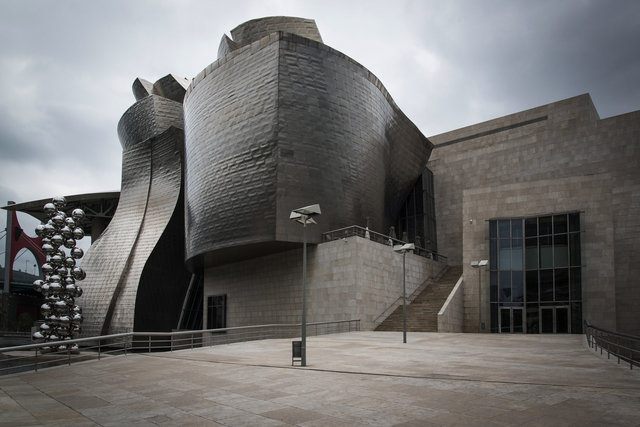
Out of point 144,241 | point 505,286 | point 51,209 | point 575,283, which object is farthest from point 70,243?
point 575,283

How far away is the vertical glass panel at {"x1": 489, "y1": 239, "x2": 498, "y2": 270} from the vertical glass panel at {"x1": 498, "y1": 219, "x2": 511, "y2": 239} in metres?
0.47

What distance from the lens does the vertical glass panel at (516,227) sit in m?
27.5

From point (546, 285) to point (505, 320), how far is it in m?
2.77

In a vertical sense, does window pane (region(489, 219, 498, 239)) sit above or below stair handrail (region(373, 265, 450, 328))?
above

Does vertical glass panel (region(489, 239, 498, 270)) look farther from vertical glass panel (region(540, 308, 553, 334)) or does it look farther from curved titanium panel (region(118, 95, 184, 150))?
curved titanium panel (region(118, 95, 184, 150))

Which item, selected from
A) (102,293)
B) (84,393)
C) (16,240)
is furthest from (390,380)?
(16,240)

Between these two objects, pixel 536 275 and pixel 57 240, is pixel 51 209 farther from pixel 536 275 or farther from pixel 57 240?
pixel 536 275

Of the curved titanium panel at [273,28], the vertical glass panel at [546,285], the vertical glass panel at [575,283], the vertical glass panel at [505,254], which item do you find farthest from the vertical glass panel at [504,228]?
the curved titanium panel at [273,28]

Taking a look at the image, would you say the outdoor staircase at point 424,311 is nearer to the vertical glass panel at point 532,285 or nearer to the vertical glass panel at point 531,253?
the vertical glass panel at point 532,285

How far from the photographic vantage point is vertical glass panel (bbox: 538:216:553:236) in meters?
26.7

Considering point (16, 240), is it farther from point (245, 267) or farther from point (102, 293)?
point (245, 267)

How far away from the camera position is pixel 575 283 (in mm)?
25406

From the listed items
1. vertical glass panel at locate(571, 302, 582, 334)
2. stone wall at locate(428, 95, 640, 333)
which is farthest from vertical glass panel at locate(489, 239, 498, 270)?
vertical glass panel at locate(571, 302, 582, 334)

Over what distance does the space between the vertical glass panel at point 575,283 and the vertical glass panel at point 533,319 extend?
1.93m
